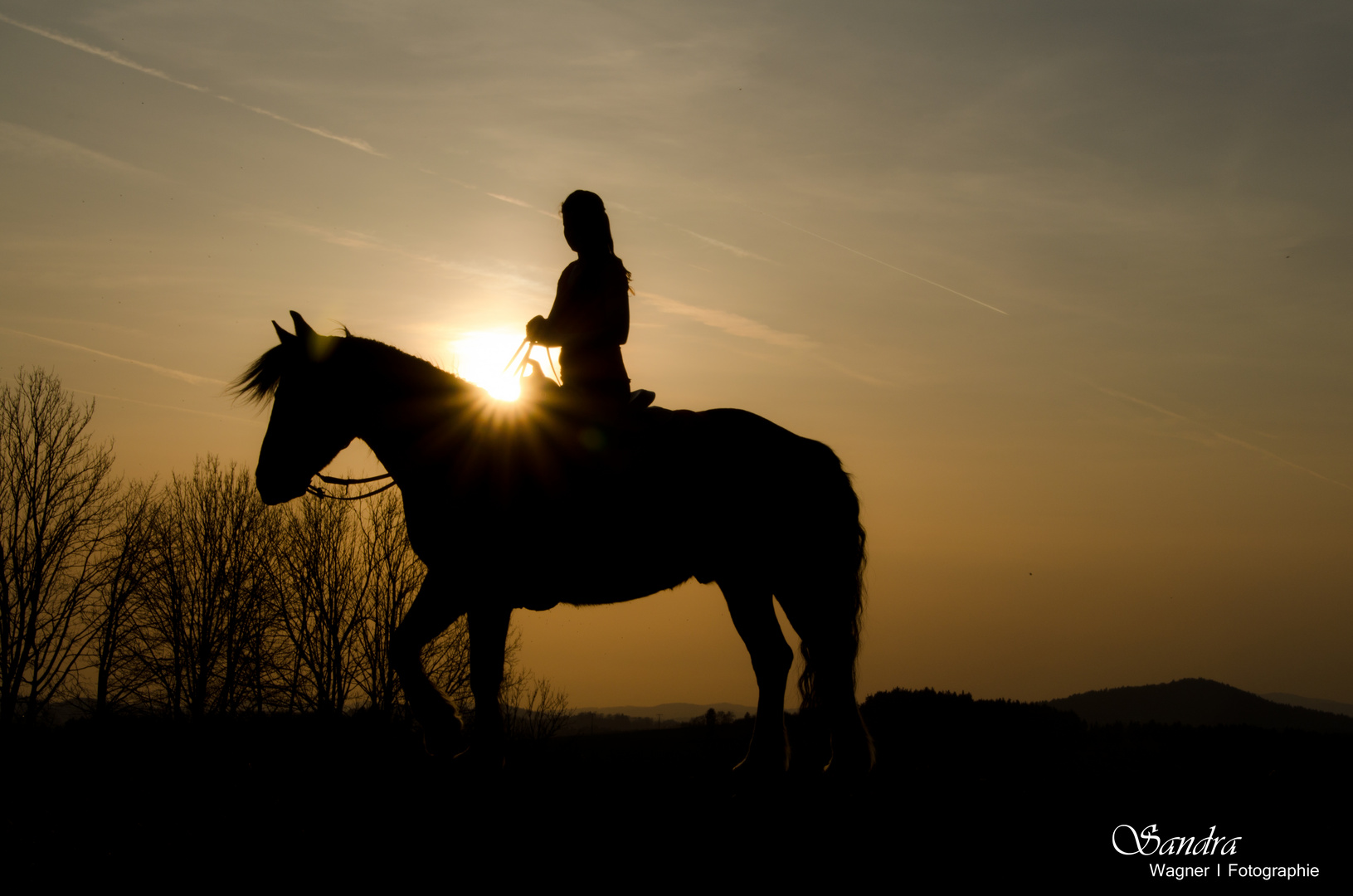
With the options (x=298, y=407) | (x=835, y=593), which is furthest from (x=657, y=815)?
(x=298, y=407)

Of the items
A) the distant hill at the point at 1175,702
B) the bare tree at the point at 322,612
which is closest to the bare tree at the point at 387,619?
the bare tree at the point at 322,612

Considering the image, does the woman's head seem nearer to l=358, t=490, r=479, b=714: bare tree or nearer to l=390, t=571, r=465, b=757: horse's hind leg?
l=390, t=571, r=465, b=757: horse's hind leg

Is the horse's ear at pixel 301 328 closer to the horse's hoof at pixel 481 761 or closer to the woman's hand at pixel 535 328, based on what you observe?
the woman's hand at pixel 535 328

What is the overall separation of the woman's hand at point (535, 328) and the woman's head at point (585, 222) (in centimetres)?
59

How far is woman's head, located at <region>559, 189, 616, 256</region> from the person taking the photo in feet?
23.1

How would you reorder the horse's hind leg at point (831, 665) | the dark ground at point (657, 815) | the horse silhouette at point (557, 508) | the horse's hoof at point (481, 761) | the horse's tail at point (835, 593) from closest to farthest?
the dark ground at point (657, 815) < the horse's hoof at point (481, 761) < the horse silhouette at point (557, 508) < the horse's hind leg at point (831, 665) < the horse's tail at point (835, 593)

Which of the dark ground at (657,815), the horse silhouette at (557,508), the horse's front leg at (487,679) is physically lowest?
the dark ground at (657,815)

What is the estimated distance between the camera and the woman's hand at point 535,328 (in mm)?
7230

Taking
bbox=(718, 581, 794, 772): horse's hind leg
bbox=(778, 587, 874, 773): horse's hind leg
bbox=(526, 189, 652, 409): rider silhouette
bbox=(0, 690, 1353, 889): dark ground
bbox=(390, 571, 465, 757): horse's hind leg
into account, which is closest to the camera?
bbox=(0, 690, 1353, 889): dark ground

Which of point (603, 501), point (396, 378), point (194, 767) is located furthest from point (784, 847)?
point (194, 767)

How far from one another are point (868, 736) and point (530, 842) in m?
Result: 3.89

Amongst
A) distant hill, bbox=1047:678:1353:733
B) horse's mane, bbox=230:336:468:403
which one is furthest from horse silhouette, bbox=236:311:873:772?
distant hill, bbox=1047:678:1353:733

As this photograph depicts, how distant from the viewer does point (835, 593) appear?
8.38 metres

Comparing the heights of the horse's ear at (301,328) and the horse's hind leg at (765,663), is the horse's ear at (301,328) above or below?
above
